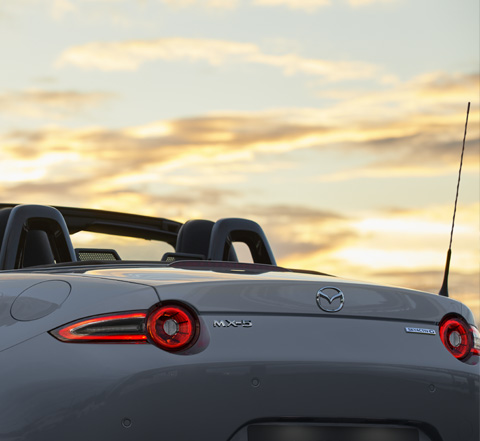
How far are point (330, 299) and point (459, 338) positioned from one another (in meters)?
0.64

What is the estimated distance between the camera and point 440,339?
391 centimetres

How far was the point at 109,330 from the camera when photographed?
3471mm

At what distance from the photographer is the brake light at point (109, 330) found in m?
3.45

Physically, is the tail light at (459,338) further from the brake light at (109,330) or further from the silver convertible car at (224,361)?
the brake light at (109,330)

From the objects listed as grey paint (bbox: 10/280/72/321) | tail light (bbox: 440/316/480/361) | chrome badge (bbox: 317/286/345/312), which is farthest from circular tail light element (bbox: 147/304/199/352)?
tail light (bbox: 440/316/480/361)

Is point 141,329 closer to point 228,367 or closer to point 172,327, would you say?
point 172,327

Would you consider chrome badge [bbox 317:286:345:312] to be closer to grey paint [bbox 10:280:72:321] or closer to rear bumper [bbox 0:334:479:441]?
rear bumper [bbox 0:334:479:441]

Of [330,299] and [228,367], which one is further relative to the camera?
[330,299]

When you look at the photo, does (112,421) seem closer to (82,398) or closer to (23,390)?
(82,398)

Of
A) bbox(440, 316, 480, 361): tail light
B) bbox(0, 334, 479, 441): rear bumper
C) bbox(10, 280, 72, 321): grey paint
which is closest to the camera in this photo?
bbox(0, 334, 479, 441): rear bumper

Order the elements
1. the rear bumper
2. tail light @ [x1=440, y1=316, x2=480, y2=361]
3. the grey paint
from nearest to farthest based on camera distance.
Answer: the rear bumper, the grey paint, tail light @ [x1=440, y1=316, x2=480, y2=361]

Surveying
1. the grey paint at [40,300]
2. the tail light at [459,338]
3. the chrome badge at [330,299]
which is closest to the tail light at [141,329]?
the grey paint at [40,300]

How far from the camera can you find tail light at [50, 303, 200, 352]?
136 inches

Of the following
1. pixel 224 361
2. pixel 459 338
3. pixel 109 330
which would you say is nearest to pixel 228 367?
pixel 224 361
